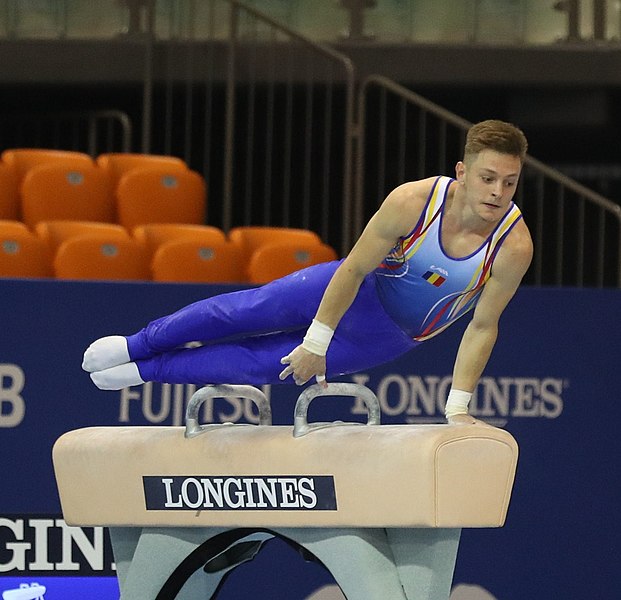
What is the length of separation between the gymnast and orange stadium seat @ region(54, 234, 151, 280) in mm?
2288

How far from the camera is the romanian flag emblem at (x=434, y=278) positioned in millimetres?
3812

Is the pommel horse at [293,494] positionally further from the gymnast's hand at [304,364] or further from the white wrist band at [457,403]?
the white wrist band at [457,403]

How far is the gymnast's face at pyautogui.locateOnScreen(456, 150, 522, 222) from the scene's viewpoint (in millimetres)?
3637

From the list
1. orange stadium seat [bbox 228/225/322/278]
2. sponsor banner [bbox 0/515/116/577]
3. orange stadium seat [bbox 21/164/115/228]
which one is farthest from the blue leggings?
orange stadium seat [bbox 21/164/115/228]

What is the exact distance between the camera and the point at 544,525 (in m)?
5.90

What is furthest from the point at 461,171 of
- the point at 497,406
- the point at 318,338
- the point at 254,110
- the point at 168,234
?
the point at 254,110

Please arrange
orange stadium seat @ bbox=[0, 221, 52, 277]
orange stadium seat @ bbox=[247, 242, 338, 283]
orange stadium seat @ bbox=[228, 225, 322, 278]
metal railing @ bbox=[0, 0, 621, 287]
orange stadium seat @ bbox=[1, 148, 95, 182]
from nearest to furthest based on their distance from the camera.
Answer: orange stadium seat @ bbox=[0, 221, 52, 277], orange stadium seat @ bbox=[247, 242, 338, 283], orange stadium seat @ bbox=[228, 225, 322, 278], orange stadium seat @ bbox=[1, 148, 95, 182], metal railing @ bbox=[0, 0, 621, 287]

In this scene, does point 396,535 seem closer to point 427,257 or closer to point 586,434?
point 427,257

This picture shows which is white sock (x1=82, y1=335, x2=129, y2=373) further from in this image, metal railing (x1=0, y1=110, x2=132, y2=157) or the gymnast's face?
metal railing (x1=0, y1=110, x2=132, y2=157)

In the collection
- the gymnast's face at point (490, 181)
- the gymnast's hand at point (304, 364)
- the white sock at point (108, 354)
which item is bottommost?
the white sock at point (108, 354)

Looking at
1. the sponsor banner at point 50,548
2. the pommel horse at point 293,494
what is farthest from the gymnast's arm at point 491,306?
the sponsor banner at point 50,548

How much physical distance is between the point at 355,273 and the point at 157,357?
2.59 feet

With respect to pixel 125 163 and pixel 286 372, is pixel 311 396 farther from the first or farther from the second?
pixel 125 163

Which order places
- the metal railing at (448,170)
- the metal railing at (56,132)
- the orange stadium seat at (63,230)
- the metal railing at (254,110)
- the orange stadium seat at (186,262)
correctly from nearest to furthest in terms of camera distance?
the orange stadium seat at (186,262) → the orange stadium seat at (63,230) → the metal railing at (254,110) → the metal railing at (448,170) → the metal railing at (56,132)
